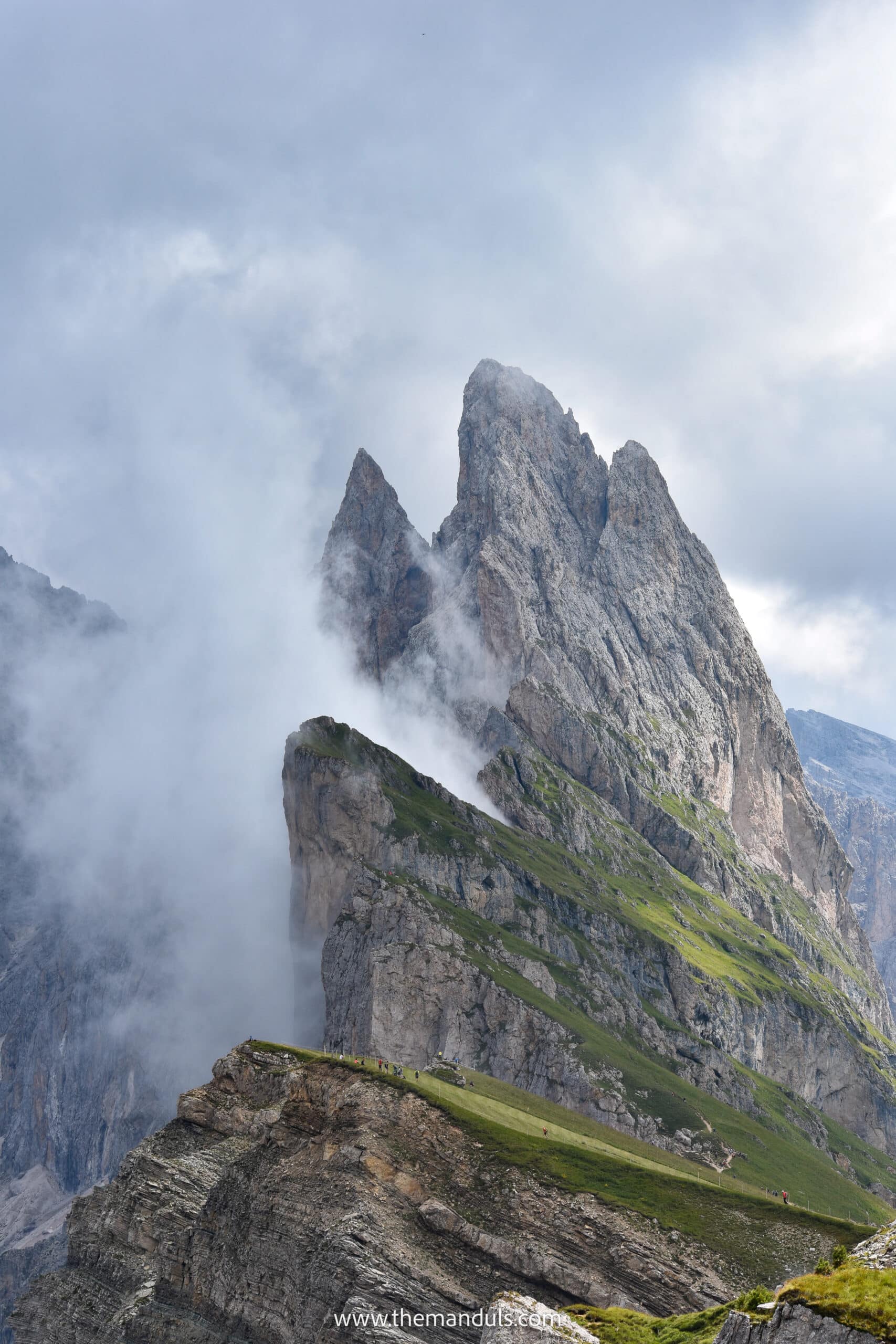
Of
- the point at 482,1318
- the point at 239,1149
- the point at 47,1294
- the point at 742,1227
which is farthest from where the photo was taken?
the point at 47,1294

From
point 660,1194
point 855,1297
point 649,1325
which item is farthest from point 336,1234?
point 855,1297

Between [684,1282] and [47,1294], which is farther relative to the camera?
[47,1294]

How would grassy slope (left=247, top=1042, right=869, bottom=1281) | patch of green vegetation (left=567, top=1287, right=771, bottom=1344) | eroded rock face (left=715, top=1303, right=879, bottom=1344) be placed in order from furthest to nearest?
grassy slope (left=247, top=1042, right=869, bottom=1281) → patch of green vegetation (left=567, top=1287, right=771, bottom=1344) → eroded rock face (left=715, top=1303, right=879, bottom=1344)

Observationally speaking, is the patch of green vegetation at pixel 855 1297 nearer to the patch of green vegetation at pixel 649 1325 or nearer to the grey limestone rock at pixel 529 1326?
the patch of green vegetation at pixel 649 1325

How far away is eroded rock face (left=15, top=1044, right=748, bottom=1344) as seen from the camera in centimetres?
11806

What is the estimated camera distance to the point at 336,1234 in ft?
396

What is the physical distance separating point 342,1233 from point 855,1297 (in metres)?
79.5

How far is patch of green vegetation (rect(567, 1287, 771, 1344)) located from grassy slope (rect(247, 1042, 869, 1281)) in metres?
24.2

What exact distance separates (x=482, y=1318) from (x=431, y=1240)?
40.0 feet

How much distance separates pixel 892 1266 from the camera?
56406 mm

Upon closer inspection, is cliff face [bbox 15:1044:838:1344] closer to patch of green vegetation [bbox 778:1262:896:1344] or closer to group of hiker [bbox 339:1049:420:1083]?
group of hiker [bbox 339:1049:420:1083]

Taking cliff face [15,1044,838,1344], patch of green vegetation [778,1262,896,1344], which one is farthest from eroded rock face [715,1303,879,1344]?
cliff face [15,1044,838,1344]

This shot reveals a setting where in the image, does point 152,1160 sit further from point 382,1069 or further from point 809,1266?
point 809,1266

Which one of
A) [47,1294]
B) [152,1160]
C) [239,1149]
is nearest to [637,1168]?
[239,1149]
